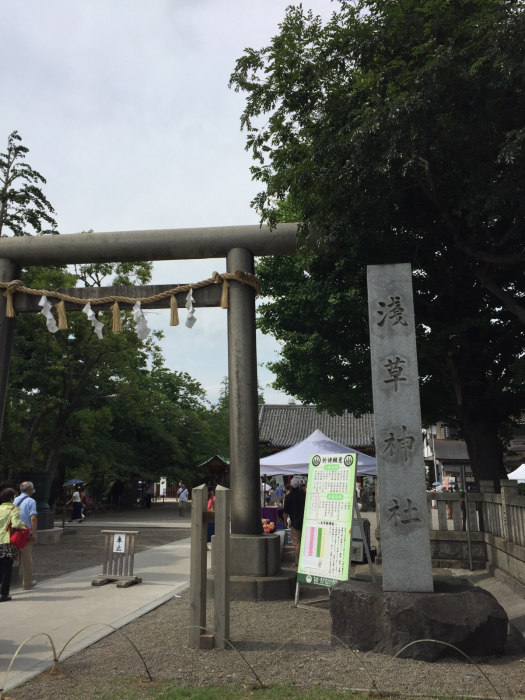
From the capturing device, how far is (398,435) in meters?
6.09

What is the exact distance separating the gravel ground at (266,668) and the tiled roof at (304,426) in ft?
101

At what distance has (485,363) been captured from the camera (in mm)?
11352

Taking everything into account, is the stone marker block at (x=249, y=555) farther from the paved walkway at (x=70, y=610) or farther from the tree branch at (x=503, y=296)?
the tree branch at (x=503, y=296)

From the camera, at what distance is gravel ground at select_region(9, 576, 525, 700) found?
173 inches

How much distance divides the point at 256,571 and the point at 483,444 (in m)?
5.87

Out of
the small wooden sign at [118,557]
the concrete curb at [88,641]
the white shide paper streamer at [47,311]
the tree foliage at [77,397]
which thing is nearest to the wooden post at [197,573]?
the concrete curb at [88,641]

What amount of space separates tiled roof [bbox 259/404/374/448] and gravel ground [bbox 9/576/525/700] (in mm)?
30770

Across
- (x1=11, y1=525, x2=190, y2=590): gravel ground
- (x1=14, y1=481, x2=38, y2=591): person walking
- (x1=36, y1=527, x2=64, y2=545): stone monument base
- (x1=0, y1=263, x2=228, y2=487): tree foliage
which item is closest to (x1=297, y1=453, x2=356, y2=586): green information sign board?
(x1=14, y1=481, x2=38, y2=591): person walking

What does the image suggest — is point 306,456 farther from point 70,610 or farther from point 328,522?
point 70,610

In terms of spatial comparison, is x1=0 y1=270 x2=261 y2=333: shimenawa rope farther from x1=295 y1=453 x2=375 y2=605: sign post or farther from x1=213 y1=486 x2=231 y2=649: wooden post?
x1=213 y1=486 x2=231 y2=649: wooden post

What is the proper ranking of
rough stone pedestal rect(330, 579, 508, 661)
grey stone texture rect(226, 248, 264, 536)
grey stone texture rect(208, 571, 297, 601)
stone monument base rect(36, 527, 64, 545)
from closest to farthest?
rough stone pedestal rect(330, 579, 508, 661)
grey stone texture rect(208, 571, 297, 601)
grey stone texture rect(226, 248, 264, 536)
stone monument base rect(36, 527, 64, 545)

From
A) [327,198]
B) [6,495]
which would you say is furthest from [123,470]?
[327,198]

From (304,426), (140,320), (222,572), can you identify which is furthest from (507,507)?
(304,426)

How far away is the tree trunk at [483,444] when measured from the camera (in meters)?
11.4
